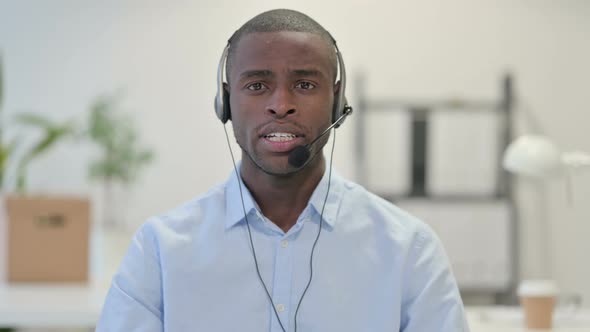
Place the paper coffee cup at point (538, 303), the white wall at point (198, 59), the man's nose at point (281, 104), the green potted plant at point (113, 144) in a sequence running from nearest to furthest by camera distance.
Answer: the man's nose at point (281, 104) < the paper coffee cup at point (538, 303) < the green potted plant at point (113, 144) < the white wall at point (198, 59)

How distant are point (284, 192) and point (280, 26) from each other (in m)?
0.19

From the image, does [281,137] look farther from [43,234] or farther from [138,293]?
[43,234]

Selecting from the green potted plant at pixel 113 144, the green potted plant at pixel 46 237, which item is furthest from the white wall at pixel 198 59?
the green potted plant at pixel 46 237

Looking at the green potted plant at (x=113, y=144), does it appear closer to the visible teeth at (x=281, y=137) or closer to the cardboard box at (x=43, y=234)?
the cardboard box at (x=43, y=234)

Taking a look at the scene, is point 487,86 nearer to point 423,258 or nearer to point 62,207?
point 62,207

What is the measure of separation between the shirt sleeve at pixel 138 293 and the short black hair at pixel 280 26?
9.0 inches

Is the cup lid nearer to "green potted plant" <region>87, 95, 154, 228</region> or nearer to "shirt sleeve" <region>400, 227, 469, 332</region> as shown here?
"shirt sleeve" <region>400, 227, 469, 332</region>

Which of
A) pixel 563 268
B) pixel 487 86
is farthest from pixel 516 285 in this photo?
pixel 487 86

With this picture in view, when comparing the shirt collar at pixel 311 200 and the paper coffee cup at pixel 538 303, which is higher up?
the shirt collar at pixel 311 200

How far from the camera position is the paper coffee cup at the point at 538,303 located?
1.73 m

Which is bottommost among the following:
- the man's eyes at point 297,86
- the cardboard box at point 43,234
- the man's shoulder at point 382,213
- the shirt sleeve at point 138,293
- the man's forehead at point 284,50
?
the cardboard box at point 43,234

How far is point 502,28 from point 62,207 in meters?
2.42

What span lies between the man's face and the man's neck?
1.6 inches

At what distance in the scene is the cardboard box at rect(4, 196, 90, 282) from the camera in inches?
83.0
